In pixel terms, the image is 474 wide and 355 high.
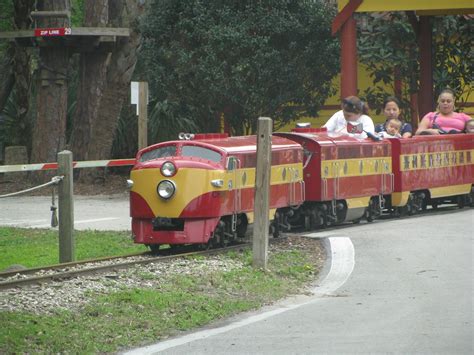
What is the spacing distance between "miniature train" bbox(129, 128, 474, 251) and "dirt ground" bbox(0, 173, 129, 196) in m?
8.19

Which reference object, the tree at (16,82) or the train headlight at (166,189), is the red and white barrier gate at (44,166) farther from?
the tree at (16,82)

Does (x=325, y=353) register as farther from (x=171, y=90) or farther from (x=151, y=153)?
(x=171, y=90)

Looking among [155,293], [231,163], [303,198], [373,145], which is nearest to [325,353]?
[155,293]

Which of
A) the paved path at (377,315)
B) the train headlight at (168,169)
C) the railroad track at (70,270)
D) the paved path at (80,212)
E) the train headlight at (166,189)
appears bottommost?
the paved path at (377,315)

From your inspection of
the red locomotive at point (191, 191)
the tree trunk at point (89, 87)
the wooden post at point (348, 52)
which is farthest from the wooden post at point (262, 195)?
the tree trunk at point (89, 87)

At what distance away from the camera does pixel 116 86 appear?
91.7 ft

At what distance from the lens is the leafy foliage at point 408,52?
93.8 ft

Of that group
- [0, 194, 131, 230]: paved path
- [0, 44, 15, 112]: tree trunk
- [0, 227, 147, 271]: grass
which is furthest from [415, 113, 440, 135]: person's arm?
[0, 44, 15, 112]: tree trunk

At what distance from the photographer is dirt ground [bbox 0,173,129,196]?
27.1 m

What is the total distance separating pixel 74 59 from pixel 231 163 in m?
18.6

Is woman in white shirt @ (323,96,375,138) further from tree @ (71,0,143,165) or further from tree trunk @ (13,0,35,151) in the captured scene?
tree trunk @ (13,0,35,151)

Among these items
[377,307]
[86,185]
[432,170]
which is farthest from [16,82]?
[377,307]

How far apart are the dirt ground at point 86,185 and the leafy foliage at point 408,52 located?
19.7 ft

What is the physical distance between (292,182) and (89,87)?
12462 mm
